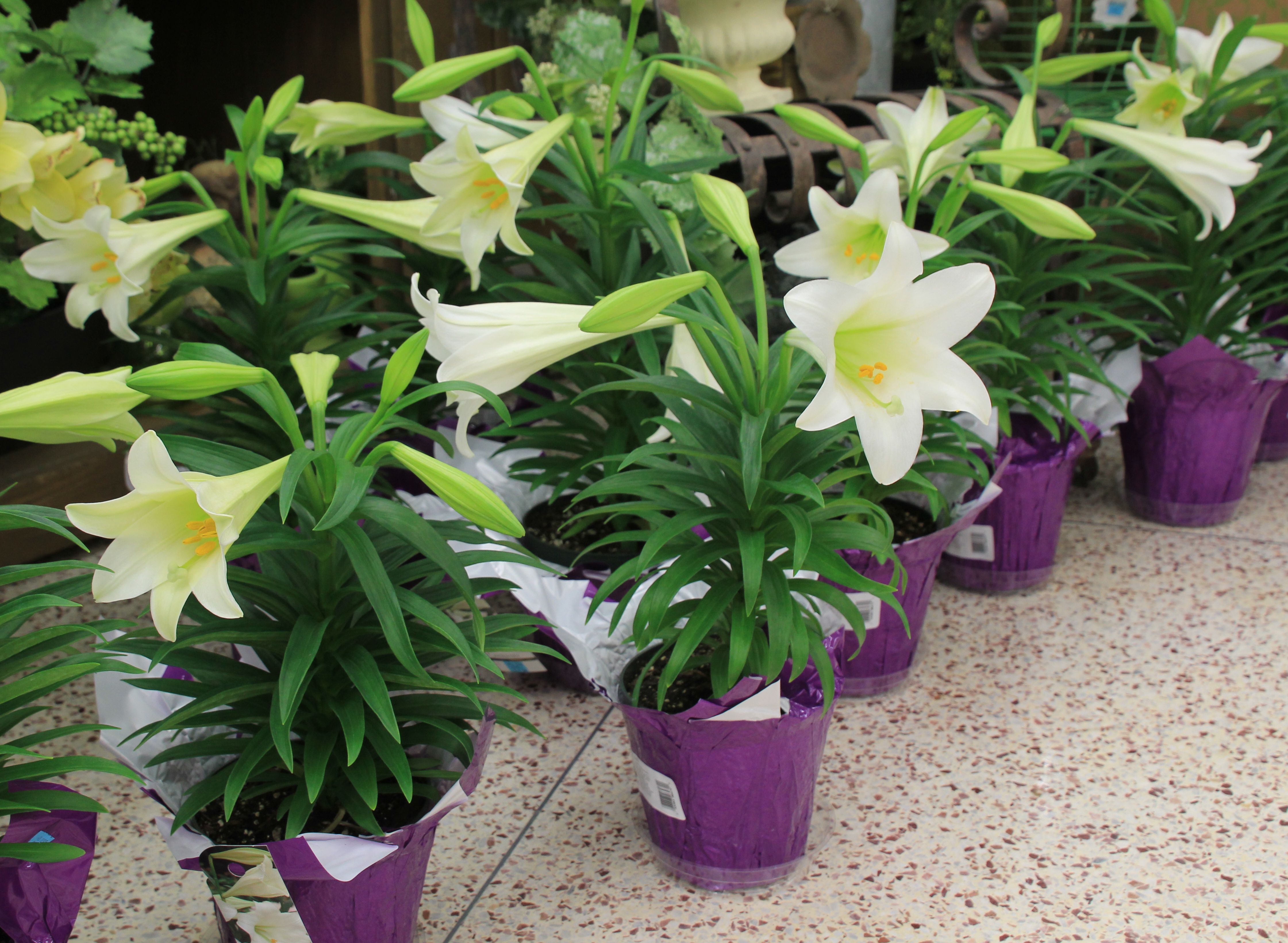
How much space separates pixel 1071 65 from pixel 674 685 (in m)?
1.14

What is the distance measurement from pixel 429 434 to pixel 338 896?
0.38m

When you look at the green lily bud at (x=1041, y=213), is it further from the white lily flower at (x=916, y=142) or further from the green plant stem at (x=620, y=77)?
the green plant stem at (x=620, y=77)

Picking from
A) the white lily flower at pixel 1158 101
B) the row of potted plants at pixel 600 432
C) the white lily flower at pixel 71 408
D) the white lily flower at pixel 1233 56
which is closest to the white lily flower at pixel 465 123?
the row of potted plants at pixel 600 432

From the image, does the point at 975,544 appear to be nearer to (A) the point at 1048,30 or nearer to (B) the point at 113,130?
(A) the point at 1048,30

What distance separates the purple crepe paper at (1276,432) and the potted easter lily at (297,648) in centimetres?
166

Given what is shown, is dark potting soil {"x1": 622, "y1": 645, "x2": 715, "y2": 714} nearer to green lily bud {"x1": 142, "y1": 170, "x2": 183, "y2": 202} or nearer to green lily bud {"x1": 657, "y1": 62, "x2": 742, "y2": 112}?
green lily bud {"x1": 657, "y1": 62, "x2": 742, "y2": 112}

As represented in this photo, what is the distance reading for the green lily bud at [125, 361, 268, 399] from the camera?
716mm

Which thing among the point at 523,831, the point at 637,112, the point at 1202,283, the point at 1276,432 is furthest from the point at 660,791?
the point at 1276,432

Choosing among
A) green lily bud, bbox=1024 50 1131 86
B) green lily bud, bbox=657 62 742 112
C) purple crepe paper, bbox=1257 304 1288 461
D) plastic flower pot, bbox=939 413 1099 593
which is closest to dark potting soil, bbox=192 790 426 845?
green lily bud, bbox=657 62 742 112

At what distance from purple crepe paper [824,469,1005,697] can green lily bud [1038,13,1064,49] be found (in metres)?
0.58

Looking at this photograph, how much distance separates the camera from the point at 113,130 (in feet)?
4.58

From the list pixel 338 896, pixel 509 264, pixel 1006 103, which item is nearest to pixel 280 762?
pixel 338 896

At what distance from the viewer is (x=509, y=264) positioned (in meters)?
1.50

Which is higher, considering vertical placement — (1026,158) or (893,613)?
(1026,158)
